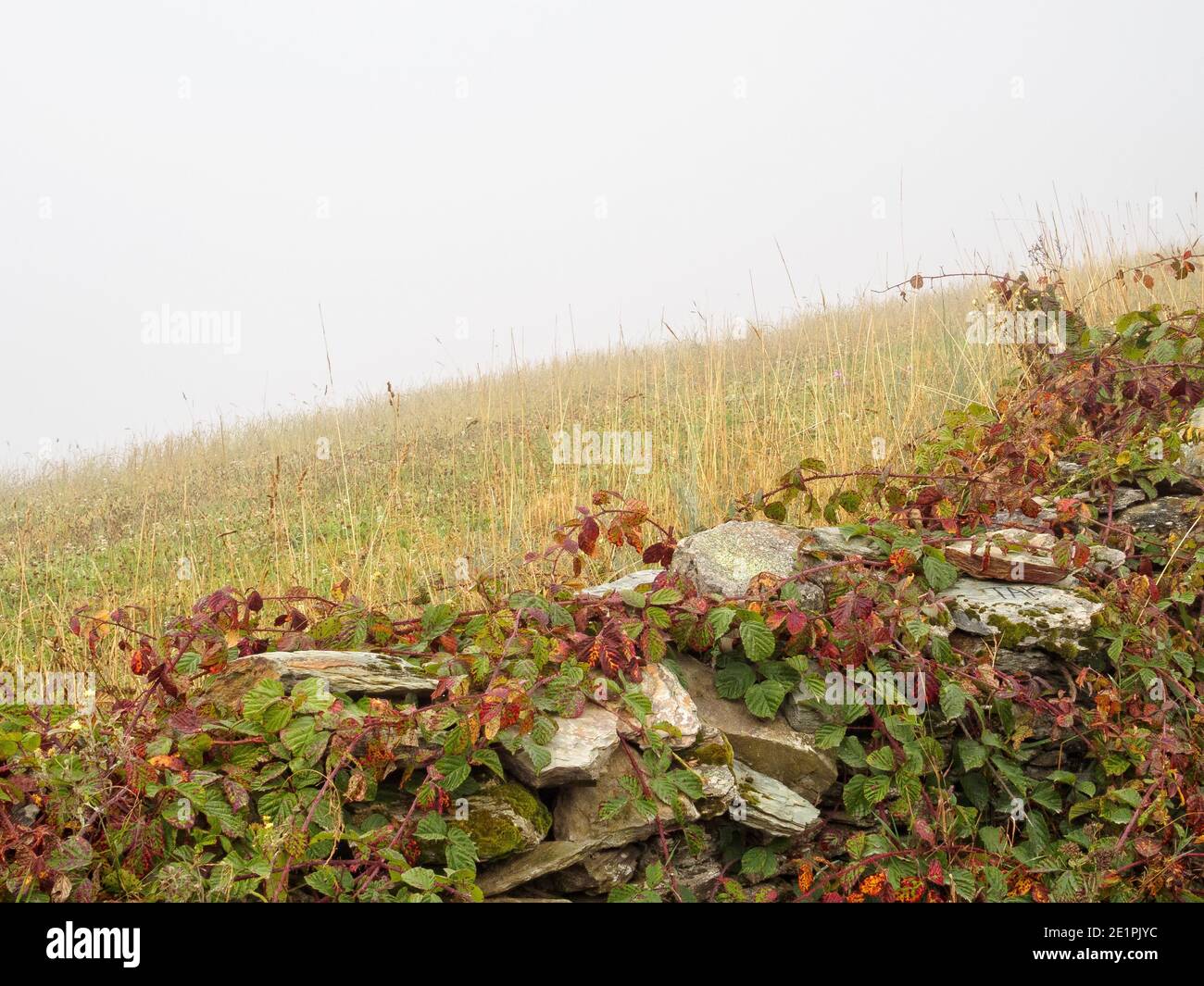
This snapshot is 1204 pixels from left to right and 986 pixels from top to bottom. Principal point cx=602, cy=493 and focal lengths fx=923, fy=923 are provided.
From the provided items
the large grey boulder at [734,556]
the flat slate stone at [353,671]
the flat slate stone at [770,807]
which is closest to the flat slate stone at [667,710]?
the flat slate stone at [770,807]

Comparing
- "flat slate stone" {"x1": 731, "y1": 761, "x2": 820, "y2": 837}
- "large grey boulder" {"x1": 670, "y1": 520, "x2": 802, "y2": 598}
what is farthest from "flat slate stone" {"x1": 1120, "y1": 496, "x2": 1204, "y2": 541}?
"flat slate stone" {"x1": 731, "y1": 761, "x2": 820, "y2": 837}

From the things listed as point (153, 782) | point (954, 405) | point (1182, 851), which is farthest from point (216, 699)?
point (954, 405)

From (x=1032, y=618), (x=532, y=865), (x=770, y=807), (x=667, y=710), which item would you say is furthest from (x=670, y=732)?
(x=1032, y=618)

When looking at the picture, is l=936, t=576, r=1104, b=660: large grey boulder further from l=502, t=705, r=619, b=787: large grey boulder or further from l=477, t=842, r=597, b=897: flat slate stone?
l=477, t=842, r=597, b=897: flat slate stone

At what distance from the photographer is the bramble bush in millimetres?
2088

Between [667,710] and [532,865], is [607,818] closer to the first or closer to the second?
[532,865]

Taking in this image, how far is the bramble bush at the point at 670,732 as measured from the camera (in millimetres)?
2088

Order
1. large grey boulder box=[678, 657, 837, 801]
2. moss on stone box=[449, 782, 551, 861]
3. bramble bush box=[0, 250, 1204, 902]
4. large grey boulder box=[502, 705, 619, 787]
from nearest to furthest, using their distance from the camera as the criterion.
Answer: bramble bush box=[0, 250, 1204, 902] < moss on stone box=[449, 782, 551, 861] < large grey boulder box=[502, 705, 619, 787] < large grey boulder box=[678, 657, 837, 801]

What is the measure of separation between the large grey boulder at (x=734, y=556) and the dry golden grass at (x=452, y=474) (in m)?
0.95

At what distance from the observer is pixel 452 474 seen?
8141 mm

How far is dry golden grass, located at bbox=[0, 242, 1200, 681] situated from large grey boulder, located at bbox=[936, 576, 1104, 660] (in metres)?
1.27

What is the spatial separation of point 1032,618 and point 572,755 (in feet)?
5.57
